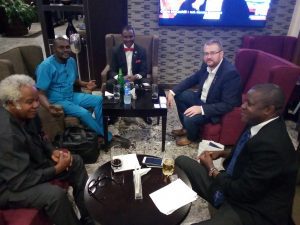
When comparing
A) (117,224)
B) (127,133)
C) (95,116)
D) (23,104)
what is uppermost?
(23,104)

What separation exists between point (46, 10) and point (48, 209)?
306 cm

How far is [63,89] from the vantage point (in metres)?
2.78

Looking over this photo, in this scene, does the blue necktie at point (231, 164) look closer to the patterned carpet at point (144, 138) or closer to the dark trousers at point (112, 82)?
the patterned carpet at point (144, 138)

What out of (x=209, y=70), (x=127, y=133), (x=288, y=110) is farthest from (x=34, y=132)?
(x=288, y=110)

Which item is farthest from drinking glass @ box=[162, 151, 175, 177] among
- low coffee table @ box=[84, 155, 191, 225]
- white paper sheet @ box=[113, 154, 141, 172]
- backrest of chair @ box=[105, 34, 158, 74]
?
backrest of chair @ box=[105, 34, 158, 74]

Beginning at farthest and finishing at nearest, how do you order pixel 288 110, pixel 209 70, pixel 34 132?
pixel 288 110
pixel 209 70
pixel 34 132

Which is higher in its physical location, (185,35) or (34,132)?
(185,35)

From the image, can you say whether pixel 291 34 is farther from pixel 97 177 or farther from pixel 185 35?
pixel 97 177

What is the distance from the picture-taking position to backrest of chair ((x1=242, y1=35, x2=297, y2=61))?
157 inches

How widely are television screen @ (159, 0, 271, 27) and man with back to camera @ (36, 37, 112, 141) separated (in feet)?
5.95

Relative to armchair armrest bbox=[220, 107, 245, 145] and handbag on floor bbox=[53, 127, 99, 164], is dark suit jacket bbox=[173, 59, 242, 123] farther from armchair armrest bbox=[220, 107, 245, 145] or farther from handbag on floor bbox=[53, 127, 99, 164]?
handbag on floor bbox=[53, 127, 99, 164]

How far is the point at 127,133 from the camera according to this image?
316 centimetres

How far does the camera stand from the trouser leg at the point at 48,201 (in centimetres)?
152

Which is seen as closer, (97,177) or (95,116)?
(97,177)
